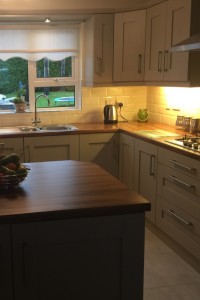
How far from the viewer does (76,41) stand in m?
4.64

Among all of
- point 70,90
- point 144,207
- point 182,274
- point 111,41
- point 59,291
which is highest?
point 111,41

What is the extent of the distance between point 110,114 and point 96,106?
10.7 inches

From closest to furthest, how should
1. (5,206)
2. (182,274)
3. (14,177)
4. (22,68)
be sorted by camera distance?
(5,206), (14,177), (182,274), (22,68)

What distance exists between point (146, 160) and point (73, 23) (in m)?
1.95

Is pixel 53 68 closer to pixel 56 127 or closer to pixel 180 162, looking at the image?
pixel 56 127

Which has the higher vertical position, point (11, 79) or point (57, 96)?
point (11, 79)

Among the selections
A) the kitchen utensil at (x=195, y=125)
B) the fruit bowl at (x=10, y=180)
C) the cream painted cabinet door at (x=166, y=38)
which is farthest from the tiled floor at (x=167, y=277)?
the cream painted cabinet door at (x=166, y=38)

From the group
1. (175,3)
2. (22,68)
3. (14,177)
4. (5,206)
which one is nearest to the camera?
(5,206)

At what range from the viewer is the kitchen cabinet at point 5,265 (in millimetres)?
1679

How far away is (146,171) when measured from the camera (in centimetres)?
368

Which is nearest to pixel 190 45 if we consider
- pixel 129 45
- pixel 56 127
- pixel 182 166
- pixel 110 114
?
pixel 182 166

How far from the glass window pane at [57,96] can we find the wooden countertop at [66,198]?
250 cm

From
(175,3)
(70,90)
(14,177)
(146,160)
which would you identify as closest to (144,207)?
(14,177)

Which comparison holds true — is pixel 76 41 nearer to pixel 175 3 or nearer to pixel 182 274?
pixel 175 3
